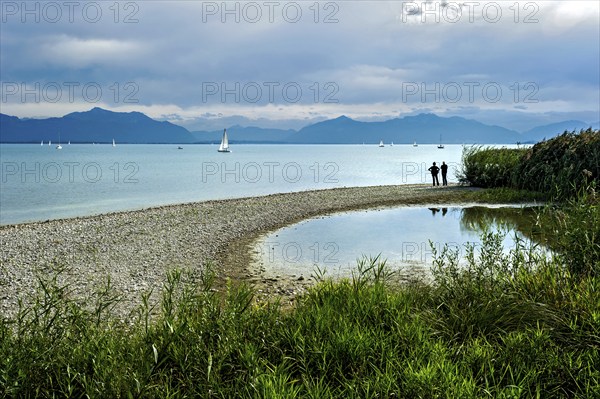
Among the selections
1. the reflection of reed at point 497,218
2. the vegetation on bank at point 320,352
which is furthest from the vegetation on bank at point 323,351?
the reflection of reed at point 497,218

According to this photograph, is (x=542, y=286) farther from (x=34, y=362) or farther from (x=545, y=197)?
(x=545, y=197)

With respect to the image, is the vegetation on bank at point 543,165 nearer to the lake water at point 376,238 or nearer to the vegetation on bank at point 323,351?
the lake water at point 376,238

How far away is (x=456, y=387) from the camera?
4.23 m

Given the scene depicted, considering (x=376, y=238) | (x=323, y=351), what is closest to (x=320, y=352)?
(x=323, y=351)

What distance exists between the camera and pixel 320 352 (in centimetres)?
502

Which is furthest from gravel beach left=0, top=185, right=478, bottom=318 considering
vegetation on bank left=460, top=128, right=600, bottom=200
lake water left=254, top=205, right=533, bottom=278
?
vegetation on bank left=460, top=128, right=600, bottom=200

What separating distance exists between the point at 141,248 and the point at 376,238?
873 centimetres

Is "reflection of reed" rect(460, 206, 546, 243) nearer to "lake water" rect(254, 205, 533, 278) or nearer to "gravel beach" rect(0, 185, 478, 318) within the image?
"lake water" rect(254, 205, 533, 278)

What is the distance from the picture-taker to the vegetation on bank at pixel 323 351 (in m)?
4.49

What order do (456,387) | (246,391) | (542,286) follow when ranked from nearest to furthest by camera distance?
(456,387)
(246,391)
(542,286)

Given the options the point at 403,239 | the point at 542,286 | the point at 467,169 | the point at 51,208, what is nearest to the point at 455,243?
the point at 403,239

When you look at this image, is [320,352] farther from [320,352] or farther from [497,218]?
[497,218]

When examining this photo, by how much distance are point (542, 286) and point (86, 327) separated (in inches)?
236

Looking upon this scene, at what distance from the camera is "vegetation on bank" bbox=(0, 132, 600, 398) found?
14.7 feet
